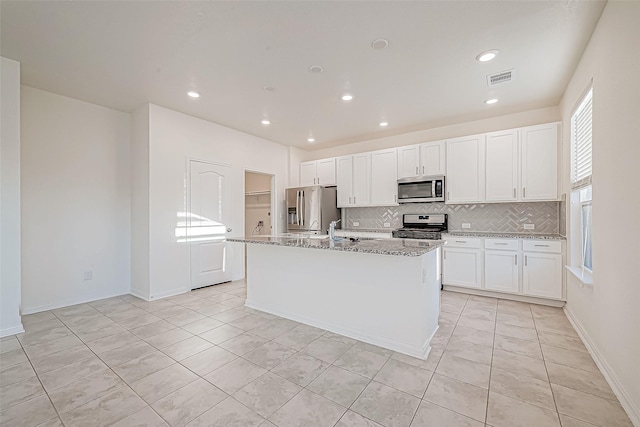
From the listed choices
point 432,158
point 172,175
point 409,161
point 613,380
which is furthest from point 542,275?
point 172,175

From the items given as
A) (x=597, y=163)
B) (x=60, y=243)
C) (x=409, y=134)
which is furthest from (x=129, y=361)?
(x=409, y=134)

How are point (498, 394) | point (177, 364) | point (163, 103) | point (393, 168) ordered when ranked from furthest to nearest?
point (393, 168) → point (163, 103) → point (177, 364) → point (498, 394)

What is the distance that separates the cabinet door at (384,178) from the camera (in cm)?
491

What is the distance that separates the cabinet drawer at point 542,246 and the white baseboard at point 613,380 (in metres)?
1.03

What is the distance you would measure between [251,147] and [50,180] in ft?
9.40

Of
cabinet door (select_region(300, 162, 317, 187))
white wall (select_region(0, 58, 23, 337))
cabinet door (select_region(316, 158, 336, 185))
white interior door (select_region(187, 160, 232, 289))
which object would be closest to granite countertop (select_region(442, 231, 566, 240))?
cabinet door (select_region(316, 158, 336, 185))

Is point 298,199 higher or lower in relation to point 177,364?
higher

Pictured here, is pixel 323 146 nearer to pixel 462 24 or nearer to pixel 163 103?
pixel 163 103

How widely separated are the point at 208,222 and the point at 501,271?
14.6ft

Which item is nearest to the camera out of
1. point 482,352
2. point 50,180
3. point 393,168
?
point 482,352

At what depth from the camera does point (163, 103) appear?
3799mm

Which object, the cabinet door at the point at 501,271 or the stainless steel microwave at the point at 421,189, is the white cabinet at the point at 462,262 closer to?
the cabinet door at the point at 501,271

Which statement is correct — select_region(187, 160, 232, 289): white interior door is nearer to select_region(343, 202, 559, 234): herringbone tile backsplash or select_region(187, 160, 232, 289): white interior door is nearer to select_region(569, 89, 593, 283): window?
select_region(343, 202, 559, 234): herringbone tile backsplash

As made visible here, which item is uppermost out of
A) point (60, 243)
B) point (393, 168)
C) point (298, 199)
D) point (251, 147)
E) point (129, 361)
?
point (251, 147)
